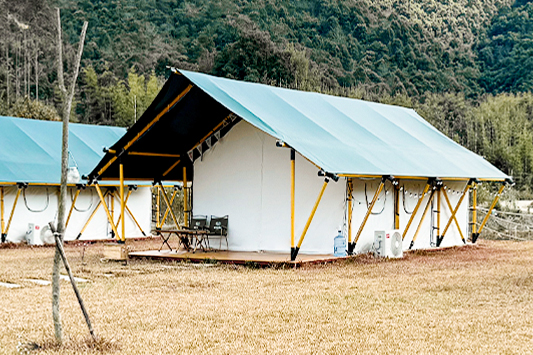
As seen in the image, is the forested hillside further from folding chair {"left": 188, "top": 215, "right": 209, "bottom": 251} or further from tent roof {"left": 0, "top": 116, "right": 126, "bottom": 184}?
folding chair {"left": 188, "top": 215, "right": 209, "bottom": 251}

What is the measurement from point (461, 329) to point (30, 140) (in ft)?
41.6

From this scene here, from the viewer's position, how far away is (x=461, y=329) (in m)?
5.95

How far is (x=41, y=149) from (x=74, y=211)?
4.97 ft

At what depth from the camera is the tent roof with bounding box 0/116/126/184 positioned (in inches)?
597

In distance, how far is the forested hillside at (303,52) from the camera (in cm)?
3425

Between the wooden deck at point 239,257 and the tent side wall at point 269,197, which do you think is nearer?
the wooden deck at point 239,257

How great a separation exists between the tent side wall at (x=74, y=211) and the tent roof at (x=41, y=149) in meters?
0.49

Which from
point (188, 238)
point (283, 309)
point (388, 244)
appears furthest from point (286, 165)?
point (283, 309)

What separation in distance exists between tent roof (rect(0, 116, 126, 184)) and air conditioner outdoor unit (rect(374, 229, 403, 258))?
6.81m

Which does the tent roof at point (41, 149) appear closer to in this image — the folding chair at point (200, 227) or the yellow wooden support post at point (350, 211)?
the folding chair at point (200, 227)

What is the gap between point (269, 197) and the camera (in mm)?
12594

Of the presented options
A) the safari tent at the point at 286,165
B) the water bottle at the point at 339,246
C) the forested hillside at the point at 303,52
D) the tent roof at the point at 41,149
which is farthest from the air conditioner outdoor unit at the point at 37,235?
the forested hillside at the point at 303,52

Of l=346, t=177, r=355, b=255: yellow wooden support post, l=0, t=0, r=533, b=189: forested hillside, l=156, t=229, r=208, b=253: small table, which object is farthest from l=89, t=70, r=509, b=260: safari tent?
l=0, t=0, r=533, b=189: forested hillside

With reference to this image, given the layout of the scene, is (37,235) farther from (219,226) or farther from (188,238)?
(219,226)
